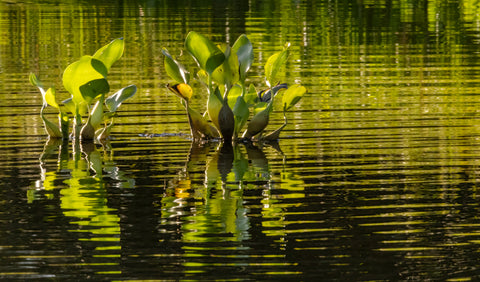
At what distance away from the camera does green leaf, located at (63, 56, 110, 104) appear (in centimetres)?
1212

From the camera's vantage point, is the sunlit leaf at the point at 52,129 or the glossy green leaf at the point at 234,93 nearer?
the glossy green leaf at the point at 234,93

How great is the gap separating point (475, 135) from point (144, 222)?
514 cm

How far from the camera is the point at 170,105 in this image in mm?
15039

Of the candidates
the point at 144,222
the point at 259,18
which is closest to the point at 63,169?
the point at 144,222

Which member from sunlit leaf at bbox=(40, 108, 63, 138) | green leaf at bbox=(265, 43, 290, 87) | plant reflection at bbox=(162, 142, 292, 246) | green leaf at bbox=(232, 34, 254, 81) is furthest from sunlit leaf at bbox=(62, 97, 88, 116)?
green leaf at bbox=(265, 43, 290, 87)

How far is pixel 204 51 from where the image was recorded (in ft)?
39.0

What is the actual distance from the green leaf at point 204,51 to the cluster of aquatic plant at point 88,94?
76 cm

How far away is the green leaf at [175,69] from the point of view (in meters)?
12.4

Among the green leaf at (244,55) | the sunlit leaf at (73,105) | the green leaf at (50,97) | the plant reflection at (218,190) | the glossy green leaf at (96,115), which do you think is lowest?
the plant reflection at (218,190)

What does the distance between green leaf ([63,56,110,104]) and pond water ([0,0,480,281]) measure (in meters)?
0.58

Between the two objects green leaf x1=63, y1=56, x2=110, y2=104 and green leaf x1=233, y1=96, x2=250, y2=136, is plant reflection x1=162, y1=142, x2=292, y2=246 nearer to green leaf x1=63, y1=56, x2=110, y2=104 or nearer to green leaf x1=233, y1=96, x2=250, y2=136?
green leaf x1=233, y1=96, x2=250, y2=136

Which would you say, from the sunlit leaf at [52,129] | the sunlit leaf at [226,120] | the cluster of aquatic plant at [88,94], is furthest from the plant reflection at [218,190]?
the sunlit leaf at [52,129]

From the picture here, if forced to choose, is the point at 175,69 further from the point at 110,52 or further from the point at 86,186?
the point at 86,186

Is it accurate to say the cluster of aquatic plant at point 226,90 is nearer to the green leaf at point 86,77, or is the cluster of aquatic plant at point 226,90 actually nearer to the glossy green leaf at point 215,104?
the glossy green leaf at point 215,104
